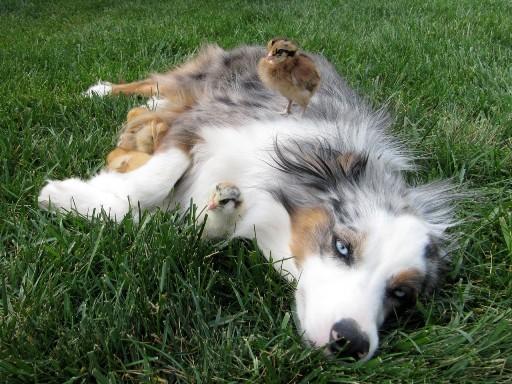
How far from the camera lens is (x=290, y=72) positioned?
3.15 meters

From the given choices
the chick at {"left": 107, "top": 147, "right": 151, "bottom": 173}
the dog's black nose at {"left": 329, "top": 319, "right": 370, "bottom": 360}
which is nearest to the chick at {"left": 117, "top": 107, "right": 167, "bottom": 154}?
the chick at {"left": 107, "top": 147, "right": 151, "bottom": 173}

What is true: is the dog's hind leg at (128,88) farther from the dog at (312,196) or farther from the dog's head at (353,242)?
the dog's head at (353,242)

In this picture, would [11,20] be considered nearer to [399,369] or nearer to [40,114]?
[40,114]

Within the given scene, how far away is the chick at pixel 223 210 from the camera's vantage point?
266 cm

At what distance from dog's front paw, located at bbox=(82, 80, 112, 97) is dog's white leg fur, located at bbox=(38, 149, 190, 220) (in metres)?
1.31

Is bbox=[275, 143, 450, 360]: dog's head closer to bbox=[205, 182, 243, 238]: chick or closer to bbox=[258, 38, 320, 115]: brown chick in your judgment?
bbox=[205, 182, 243, 238]: chick

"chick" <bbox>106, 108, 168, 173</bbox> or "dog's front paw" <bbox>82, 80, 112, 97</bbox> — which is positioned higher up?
"chick" <bbox>106, 108, 168, 173</bbox>

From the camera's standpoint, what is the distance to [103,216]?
8.28 ft

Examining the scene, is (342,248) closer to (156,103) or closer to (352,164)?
(352,164)

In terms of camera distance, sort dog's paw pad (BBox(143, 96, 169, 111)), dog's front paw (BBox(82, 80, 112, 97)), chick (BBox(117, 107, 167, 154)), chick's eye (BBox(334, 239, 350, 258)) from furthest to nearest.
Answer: dog's front paw (BBox(82, 80, 112, 97)) < dog's paw pad (BBox(143, 96, 169, 111)) < chick (BBox(117, 107, 167, 154)) < chick's eye (BBox(334, 239, 350, 258))

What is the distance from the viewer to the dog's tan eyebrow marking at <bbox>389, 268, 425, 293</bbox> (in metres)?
2.31

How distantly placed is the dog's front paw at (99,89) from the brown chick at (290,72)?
1615 mm

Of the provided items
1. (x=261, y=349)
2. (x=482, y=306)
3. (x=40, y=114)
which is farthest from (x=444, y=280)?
(x=40, y=114)

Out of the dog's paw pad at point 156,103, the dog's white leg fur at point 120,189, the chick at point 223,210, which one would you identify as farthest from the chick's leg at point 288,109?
the dog's paw pad at point 156,103
